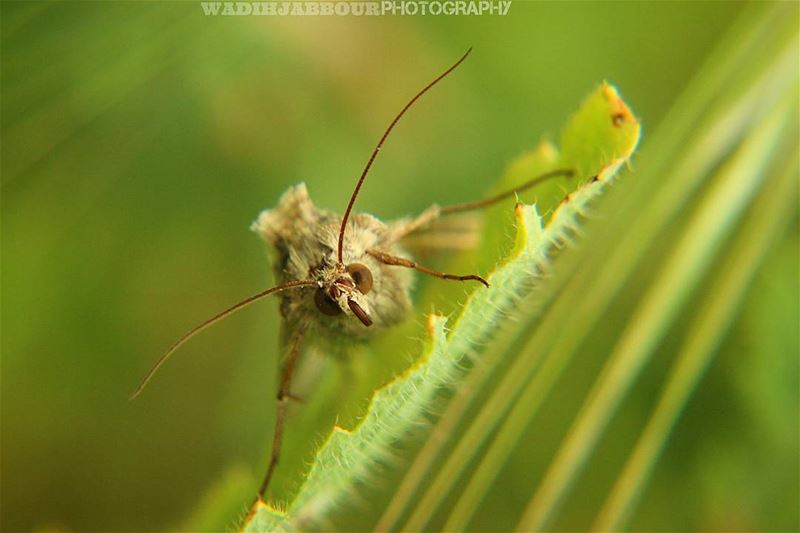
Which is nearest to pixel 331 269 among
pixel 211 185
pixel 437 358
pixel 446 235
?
pixel 437 358

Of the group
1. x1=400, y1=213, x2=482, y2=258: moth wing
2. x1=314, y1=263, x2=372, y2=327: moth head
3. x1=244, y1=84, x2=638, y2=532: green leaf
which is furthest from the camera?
x1=400, y1=213, x2=482, y2=258: moth wing

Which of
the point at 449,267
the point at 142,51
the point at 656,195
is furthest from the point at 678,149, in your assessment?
the point at 142,51

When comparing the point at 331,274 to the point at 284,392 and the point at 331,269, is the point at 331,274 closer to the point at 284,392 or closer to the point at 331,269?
the point at 331,269

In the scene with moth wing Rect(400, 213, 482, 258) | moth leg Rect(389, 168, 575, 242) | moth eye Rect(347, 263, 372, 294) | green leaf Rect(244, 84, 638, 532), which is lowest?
green leaf Rect(244, 84, 638, 532)

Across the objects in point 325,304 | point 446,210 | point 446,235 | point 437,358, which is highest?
point 446,235

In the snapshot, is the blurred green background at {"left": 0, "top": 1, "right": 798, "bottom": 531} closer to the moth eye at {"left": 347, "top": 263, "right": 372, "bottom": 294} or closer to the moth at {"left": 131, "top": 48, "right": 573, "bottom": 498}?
the moth at {"left": 131, "top": 48, "right": 573, "bottom": 498}

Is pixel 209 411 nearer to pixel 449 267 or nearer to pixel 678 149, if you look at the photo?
pixel 449 267

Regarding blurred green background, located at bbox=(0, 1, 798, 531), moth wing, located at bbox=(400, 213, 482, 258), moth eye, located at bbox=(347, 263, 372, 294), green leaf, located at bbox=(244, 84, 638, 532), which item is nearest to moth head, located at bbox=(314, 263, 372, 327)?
moth eye, located at bbox=(347, 263, 372, 294)
